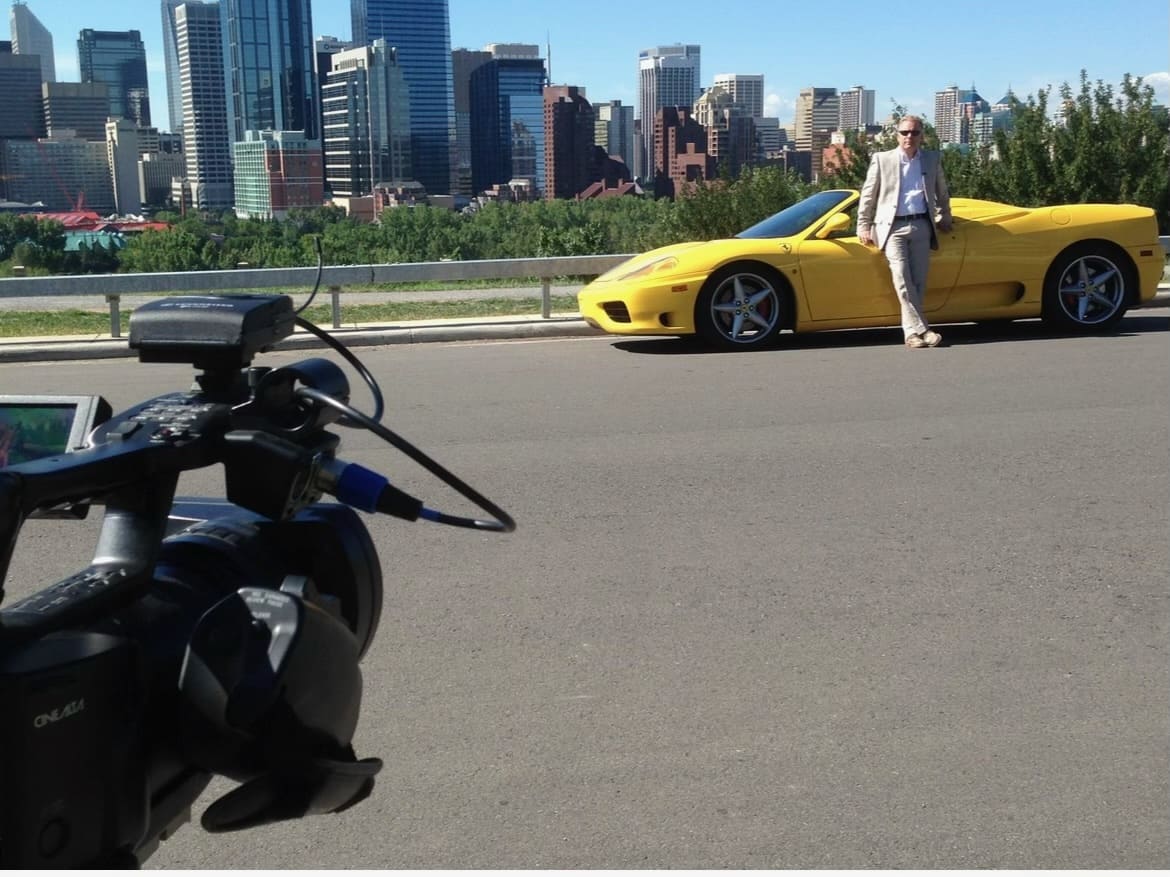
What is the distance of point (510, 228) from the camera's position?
2922cm

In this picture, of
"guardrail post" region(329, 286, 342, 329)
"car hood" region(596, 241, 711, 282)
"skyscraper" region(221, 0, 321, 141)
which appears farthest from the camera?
"skyscraper" region(221, 0, 321, 141)

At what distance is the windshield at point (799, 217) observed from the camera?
10977 mm

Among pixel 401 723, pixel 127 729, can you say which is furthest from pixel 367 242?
pixel 127 729

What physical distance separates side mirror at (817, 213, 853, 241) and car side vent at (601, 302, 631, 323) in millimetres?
1764

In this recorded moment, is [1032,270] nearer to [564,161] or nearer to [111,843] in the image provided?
[111,843]

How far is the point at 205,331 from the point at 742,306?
907 cm

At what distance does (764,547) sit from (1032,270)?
677 centimetres

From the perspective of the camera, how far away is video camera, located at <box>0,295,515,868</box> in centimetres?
163

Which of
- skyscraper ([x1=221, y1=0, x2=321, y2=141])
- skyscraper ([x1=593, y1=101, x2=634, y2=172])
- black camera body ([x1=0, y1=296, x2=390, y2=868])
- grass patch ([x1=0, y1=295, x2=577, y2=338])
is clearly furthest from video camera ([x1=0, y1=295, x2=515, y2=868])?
skyscraper ([x1=593, y1=101, x2=634, y2=172])

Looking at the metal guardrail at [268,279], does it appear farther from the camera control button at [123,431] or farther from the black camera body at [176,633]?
the camera control button at [123,431]

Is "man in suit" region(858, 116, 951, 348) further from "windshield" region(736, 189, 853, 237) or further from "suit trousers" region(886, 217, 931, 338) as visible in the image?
"windshield" region(736, 189, 853, 237)

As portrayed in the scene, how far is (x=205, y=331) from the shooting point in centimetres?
189

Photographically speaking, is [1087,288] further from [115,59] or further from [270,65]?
[115,59]

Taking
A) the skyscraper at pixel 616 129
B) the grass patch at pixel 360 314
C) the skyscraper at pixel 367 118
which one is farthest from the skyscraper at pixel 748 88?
the grass patch at pixel 360 314
